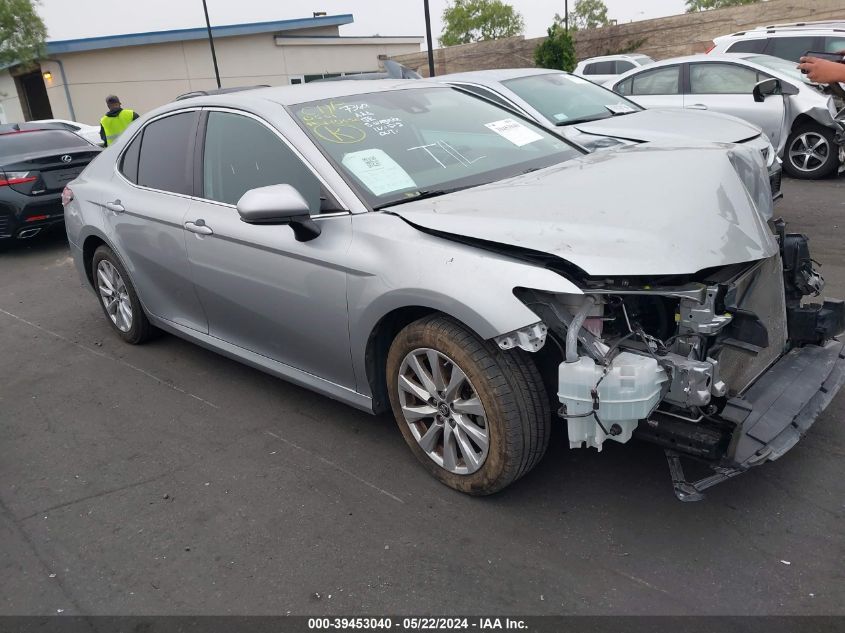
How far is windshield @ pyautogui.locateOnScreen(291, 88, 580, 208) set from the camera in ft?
11.0

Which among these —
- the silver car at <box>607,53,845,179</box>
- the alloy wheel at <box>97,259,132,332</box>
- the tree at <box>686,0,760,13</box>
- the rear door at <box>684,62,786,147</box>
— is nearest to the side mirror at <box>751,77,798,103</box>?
the silver car at <box>607,53,845,179</box>

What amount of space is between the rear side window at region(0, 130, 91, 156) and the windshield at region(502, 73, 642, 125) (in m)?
5.77

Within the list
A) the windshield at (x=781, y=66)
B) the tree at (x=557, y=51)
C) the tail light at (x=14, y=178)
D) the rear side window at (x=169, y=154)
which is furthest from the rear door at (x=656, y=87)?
the tree at (x=557, y=51)

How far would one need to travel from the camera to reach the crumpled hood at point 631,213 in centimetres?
256

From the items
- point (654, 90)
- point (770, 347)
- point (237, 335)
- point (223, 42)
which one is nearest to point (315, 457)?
point (237, 335)

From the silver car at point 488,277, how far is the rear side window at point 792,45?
9.19m

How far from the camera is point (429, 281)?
2836 millimetres

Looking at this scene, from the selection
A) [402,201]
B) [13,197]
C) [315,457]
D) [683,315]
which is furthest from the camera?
[13,197]

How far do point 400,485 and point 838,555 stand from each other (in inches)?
68.2

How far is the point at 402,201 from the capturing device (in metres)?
3.24

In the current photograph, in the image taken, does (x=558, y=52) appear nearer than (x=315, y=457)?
No

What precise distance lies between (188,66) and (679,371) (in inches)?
1361

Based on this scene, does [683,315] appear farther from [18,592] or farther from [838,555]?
[18,592]

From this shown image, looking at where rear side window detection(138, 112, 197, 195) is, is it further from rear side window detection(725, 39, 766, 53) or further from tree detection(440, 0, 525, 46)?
tree detection(440, 0, 525, 46)
